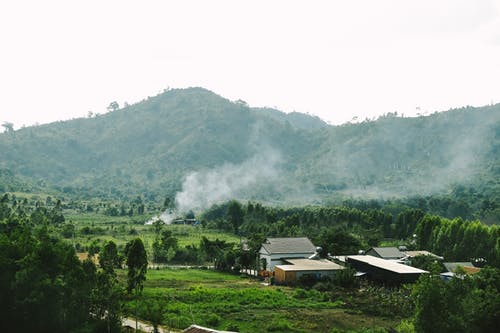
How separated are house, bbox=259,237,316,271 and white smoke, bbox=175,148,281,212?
226 feet

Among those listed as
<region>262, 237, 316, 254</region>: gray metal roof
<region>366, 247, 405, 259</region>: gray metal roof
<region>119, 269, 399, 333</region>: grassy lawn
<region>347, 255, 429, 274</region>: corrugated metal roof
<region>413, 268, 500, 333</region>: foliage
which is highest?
<region>413, 268, 500, 333</region>: foliage

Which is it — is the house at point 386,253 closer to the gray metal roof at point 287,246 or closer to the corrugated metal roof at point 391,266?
the corrugated metal roof at point 391,266

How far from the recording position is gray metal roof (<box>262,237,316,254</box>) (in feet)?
153

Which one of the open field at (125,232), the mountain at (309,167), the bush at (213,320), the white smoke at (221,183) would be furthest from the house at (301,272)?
the mountain at (309,167)

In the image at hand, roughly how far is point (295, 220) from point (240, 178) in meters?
107

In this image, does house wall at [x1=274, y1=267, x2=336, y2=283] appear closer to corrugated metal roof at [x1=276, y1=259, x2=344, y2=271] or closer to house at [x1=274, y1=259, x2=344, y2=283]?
house at [x1=274, y1=259, x2=344, y2=283]

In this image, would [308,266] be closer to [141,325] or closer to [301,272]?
[301,272]

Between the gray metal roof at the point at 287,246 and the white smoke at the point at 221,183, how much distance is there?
6879 centimetres

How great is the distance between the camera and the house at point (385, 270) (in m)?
38.0

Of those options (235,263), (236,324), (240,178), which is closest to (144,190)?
(240,178)

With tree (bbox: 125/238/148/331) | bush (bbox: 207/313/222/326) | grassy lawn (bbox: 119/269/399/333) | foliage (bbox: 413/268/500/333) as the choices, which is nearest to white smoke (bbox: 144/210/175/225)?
grassy lawn (bbox: 119/269/399/333)

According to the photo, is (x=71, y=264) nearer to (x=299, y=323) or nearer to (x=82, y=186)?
(x=299, y=323)

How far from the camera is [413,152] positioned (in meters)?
180

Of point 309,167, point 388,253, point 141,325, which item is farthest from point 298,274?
point 309,167
